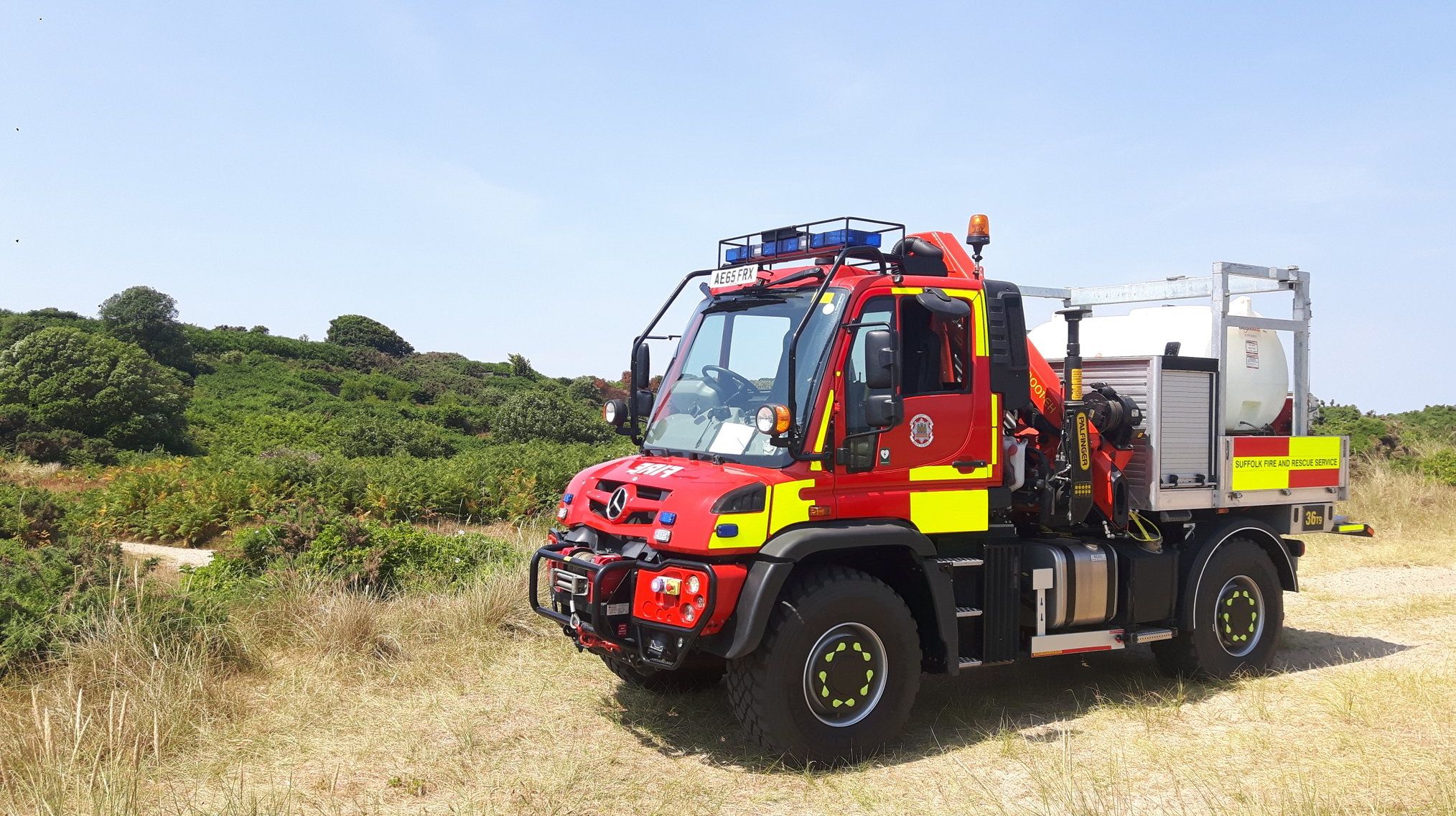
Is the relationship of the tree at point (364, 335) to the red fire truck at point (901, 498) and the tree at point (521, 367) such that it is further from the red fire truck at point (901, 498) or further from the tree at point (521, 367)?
the red fire truck at point (901, 498)

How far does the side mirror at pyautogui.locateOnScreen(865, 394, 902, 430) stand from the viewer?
5766 mm

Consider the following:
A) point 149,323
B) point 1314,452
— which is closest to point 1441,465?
point 1314,452

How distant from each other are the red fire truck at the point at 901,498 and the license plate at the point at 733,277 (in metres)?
0.02

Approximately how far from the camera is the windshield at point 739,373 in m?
6.01

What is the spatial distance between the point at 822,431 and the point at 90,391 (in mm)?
23643

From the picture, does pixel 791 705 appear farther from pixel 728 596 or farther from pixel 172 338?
pixel 172 338

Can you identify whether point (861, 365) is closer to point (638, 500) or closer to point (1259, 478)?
point (638, 500)

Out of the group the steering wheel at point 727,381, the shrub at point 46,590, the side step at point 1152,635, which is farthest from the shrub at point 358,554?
the side step at point 1152,635

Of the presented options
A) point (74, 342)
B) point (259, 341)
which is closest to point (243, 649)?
point (74, 342)

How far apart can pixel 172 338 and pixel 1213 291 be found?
34.2 metres

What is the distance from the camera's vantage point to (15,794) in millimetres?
5016

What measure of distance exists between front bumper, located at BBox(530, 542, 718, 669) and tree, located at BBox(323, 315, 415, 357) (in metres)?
45.8

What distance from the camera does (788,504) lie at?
5723 mm

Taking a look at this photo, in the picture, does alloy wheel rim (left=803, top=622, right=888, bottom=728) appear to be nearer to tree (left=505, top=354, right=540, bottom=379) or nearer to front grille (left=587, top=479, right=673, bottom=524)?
front grille (left=587, top=479, right=673, bottom=524)
